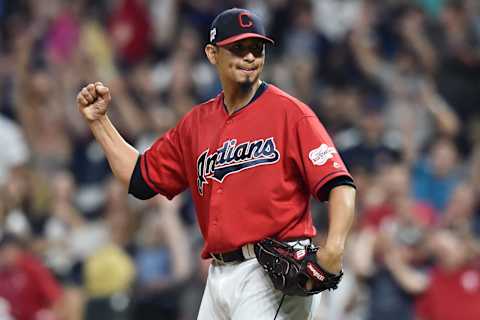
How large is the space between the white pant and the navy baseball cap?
968 mm

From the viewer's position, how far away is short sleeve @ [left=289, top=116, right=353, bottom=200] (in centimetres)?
508

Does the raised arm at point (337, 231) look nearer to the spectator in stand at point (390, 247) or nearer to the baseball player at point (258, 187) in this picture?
the baseball player at point (258, 187)

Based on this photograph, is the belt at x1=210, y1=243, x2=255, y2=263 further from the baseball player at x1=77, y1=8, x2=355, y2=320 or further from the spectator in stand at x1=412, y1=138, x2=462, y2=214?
the spectator in stand at x1=412, y1=138, x2=462, y2=214

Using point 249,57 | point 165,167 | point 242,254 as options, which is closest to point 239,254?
point 242,254

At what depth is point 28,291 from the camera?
9930 mm

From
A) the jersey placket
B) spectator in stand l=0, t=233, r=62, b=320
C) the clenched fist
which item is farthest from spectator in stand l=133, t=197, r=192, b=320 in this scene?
the jersey placket

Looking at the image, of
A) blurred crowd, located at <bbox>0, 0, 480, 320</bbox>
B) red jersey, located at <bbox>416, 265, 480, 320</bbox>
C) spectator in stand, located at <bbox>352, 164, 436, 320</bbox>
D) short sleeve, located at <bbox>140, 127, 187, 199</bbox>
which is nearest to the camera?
short sleeve, located at <bbox>140, 127, 187, 199</bbox>

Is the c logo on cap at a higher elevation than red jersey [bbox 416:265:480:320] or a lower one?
higher

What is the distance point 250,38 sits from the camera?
5262 mm

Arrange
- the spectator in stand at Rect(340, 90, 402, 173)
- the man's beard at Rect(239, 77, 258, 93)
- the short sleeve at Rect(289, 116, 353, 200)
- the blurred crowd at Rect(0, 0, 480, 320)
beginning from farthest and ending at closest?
1. the spectator in stand at Rect(340, 90, 402, 173)
2. the blurred crowd at Rect(0, 0, 480, 320)
3. the man's beard at Rect(239, 77, 258, 93)
4. the short sleeve at Rect(289, 116, 353, 200)

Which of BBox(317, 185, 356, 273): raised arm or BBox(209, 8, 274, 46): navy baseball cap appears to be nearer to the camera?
BBox(317, 185, 356, 273): raised arm

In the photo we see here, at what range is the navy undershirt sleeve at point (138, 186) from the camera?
5.77 m

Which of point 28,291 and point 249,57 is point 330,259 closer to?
point 249,57

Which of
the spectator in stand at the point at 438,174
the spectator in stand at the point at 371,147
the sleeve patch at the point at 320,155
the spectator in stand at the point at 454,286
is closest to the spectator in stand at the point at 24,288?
the spectator in stand at the point at 371,147
